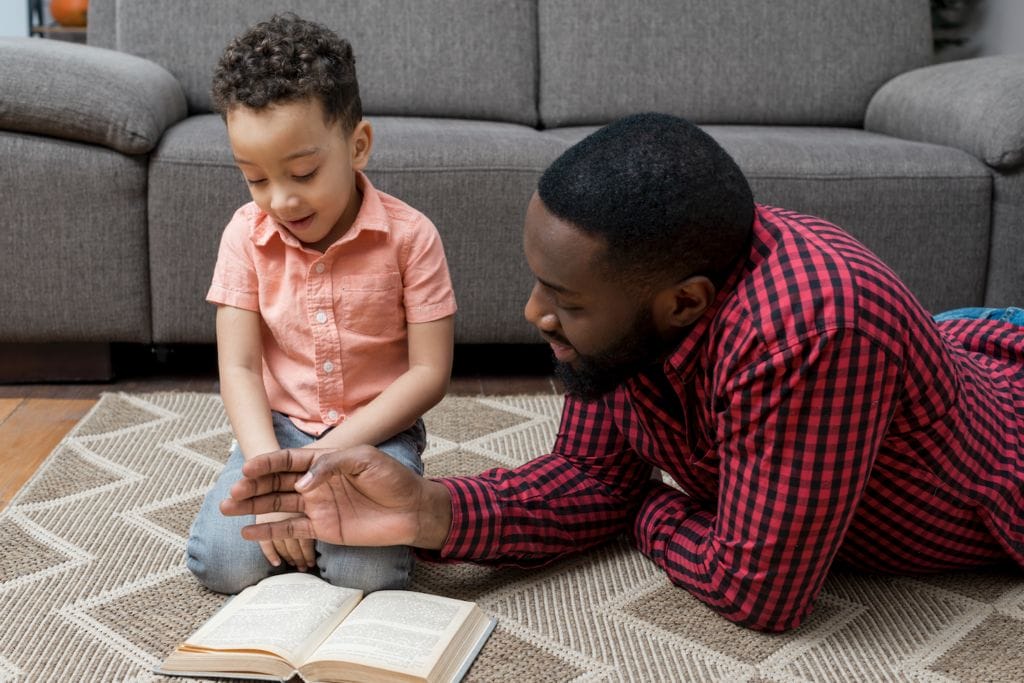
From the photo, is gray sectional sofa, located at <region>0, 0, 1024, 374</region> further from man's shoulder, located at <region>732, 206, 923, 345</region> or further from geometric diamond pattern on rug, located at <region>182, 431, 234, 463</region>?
man's shoulder, located at <region>732, 206, 923, 345</region>

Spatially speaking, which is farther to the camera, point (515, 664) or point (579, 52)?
point (579, 52)

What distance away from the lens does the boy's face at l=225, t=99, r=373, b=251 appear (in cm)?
111

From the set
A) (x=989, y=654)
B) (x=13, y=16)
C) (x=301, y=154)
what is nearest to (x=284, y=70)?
(x=301, y=154)

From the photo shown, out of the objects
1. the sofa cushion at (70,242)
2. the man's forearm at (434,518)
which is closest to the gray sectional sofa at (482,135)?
the sofa cushion at (70,242)

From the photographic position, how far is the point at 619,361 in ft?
3.27

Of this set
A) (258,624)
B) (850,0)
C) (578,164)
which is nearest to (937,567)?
(578,164)

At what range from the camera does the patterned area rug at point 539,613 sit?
39.9 inches

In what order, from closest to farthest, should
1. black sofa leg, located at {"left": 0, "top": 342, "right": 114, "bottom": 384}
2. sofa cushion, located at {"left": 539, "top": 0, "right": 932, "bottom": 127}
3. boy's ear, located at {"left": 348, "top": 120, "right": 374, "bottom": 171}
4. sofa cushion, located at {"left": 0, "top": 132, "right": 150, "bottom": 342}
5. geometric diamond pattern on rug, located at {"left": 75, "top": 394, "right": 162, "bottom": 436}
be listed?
boy's ear, located at {"left": 348, "top": 120, "right": 374, "bottom": 171} < geometric diamond pattern on rug, located at {"left": 75, "top": 394, "right": 162, "bottom": 436} < sofa cushion, located at {"left": 0, "top": 132, "right": 150, "bottom": 342} < black sofa leg, located at {"left": 0, "top": 342, "right": 114, "bottom": 384} < sofa cushion, located at {"left": 539, "top": 0, "right": 932, "bottom": 127}

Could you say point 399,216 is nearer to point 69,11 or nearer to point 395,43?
point 395,43

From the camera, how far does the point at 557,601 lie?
3.75 ft

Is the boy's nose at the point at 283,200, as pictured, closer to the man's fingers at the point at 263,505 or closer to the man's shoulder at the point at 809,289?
the man's fingers at the point at 263,505

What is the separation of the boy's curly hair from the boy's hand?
434mm

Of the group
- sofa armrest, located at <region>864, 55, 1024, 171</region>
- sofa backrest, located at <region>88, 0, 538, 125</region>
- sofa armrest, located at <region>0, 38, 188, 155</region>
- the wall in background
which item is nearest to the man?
sofa armrest, located at <region>864, 55, 1024, 171</region>

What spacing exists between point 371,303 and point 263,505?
292mm
